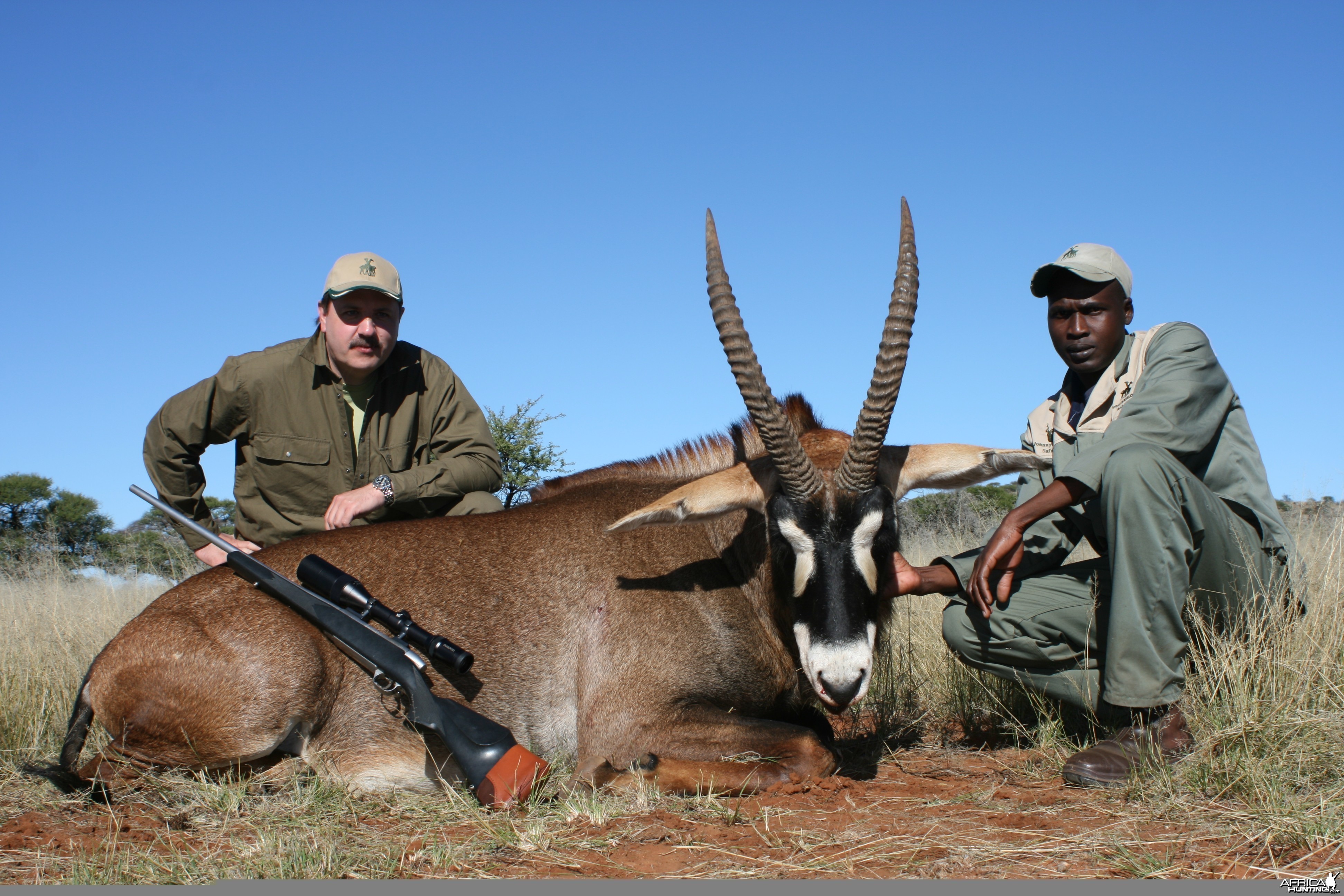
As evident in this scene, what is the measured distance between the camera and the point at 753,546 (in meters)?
5.30

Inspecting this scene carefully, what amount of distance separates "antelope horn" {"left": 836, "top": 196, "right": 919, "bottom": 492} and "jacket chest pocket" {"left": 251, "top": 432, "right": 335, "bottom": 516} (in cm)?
371

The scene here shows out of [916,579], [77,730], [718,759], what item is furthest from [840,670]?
[77,730]

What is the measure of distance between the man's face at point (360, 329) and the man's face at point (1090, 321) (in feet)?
14.0

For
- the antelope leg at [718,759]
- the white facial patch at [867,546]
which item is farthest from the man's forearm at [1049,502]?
the antelope leg at [718,759]

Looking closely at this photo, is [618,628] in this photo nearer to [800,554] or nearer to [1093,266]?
[800,554]

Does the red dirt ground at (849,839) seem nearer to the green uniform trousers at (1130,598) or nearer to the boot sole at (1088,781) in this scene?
the boot sole at (1088,781)

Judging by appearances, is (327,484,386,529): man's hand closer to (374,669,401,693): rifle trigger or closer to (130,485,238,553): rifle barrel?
(130,485,238,553): rifle barrel

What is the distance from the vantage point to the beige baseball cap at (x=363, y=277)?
21.0 ft

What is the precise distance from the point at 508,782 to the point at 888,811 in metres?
1.68

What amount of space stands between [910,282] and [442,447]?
3.62 meters

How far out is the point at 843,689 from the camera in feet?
13.7

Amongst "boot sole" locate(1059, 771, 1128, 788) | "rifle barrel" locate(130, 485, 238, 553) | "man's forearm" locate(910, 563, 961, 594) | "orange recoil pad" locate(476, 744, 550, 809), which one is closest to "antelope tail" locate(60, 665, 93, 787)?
"rifle barrel" locate(130, 485, 238, 553)

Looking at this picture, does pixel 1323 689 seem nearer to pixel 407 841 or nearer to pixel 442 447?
pixel 407 841

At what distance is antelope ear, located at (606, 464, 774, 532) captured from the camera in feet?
16.0
